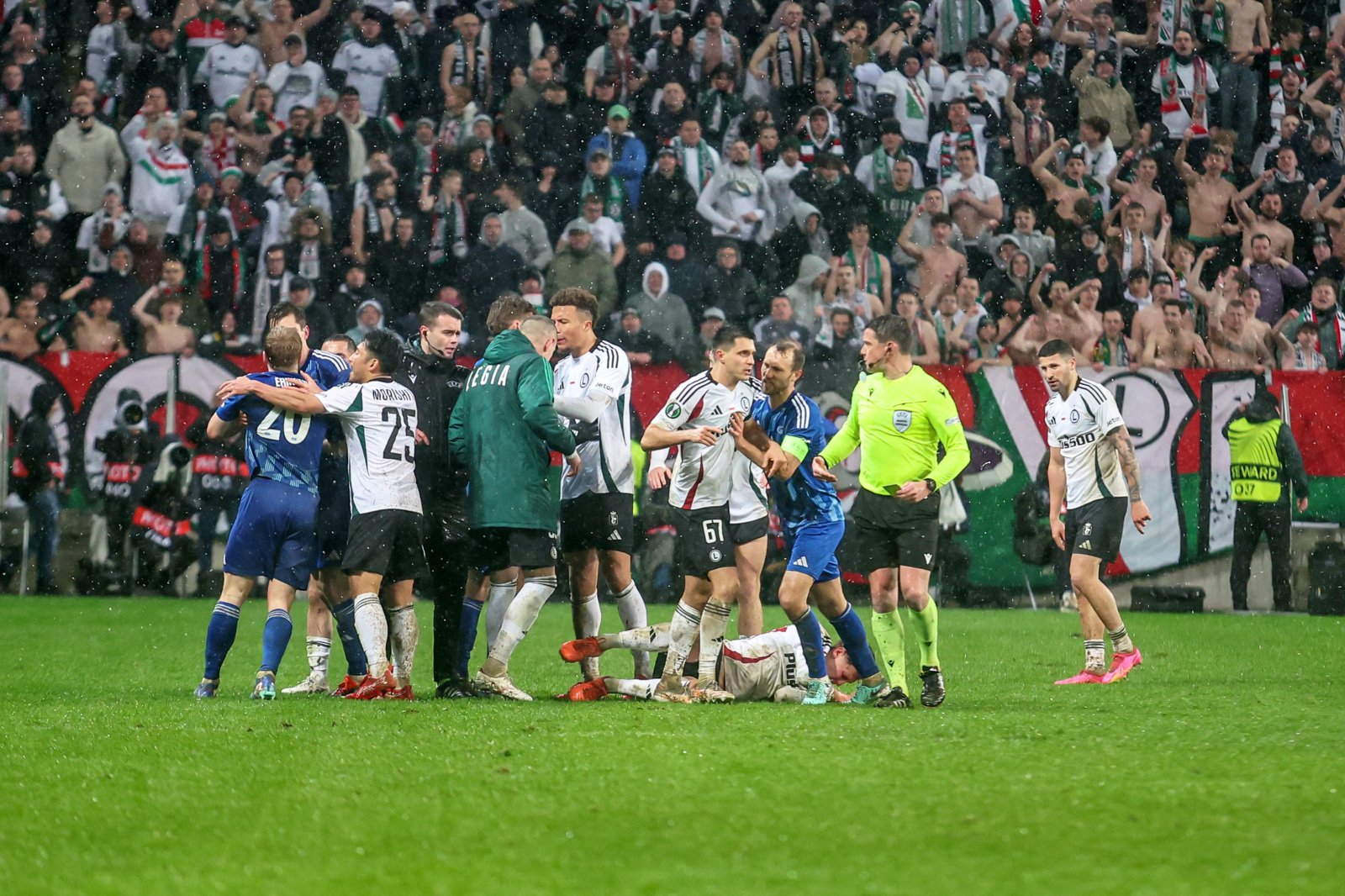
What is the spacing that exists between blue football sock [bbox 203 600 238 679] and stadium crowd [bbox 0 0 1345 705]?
8169mm

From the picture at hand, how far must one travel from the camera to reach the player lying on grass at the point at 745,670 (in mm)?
8352

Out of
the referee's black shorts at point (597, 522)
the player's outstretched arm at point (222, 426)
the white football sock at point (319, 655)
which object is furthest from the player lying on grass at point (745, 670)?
the player's outstretched arm at point (222, 426)

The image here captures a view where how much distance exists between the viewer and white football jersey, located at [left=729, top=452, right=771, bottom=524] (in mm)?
8414

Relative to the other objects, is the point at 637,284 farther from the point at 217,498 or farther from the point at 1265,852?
the point at 1265,852

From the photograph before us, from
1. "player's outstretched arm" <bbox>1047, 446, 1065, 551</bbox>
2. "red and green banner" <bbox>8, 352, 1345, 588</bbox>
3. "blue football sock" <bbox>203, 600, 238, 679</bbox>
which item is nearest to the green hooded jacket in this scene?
"blue football sock" <bbox>203, 600, 238, 679</bbox>

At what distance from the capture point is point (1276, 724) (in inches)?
282

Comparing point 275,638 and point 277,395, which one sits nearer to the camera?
point 277,395

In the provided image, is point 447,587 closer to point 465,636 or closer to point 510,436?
point 465,636

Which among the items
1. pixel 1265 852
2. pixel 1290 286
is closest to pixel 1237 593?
pixel 1290 286

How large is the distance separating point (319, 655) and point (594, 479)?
1.91 metres

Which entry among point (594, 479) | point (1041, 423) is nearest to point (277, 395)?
point (594, 479)

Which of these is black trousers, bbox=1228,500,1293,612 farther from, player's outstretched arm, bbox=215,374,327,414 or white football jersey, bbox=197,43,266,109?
white football jersey, bbox=197,43,266,109

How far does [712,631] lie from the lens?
27.0 ft

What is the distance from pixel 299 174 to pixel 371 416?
1053 centimetres
